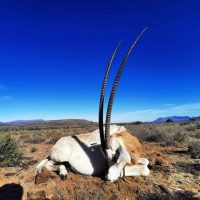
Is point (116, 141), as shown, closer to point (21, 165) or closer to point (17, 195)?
point (17, 195)

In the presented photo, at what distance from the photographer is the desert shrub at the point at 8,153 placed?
8.24 meters

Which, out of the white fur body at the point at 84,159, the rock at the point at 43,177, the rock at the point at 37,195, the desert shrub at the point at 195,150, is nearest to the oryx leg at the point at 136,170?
the white fur body at the point at 84,159

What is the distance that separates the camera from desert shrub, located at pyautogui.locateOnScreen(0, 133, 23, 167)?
8242mm

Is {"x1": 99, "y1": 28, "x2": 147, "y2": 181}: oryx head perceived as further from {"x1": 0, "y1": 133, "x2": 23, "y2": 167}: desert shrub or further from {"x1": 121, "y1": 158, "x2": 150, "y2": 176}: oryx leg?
{"x1": 0, "y1": 133, "x2": 23, "y2": 167}: desert shrub

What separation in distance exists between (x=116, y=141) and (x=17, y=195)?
2.64 meters

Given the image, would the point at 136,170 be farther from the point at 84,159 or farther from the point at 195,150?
the point at 195,150

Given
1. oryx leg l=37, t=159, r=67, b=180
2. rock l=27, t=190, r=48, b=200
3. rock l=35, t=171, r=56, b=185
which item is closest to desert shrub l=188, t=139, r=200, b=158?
oryx leg l=37, t=159, r=67, b=180

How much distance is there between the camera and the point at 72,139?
7242mm

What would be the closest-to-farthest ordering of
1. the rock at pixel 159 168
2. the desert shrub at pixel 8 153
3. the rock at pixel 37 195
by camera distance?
the rock at pixel 37 195 → the rock at pixel 159 168 → the desert shrub at pixel 8 153

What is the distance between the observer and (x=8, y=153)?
29.2 feet

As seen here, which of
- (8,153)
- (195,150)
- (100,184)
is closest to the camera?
(100,184)

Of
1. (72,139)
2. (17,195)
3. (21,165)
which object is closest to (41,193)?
(17,195)

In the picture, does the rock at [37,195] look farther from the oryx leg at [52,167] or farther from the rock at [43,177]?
the oryx leg at [52,167]

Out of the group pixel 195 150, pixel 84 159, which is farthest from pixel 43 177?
pixel 195 150
